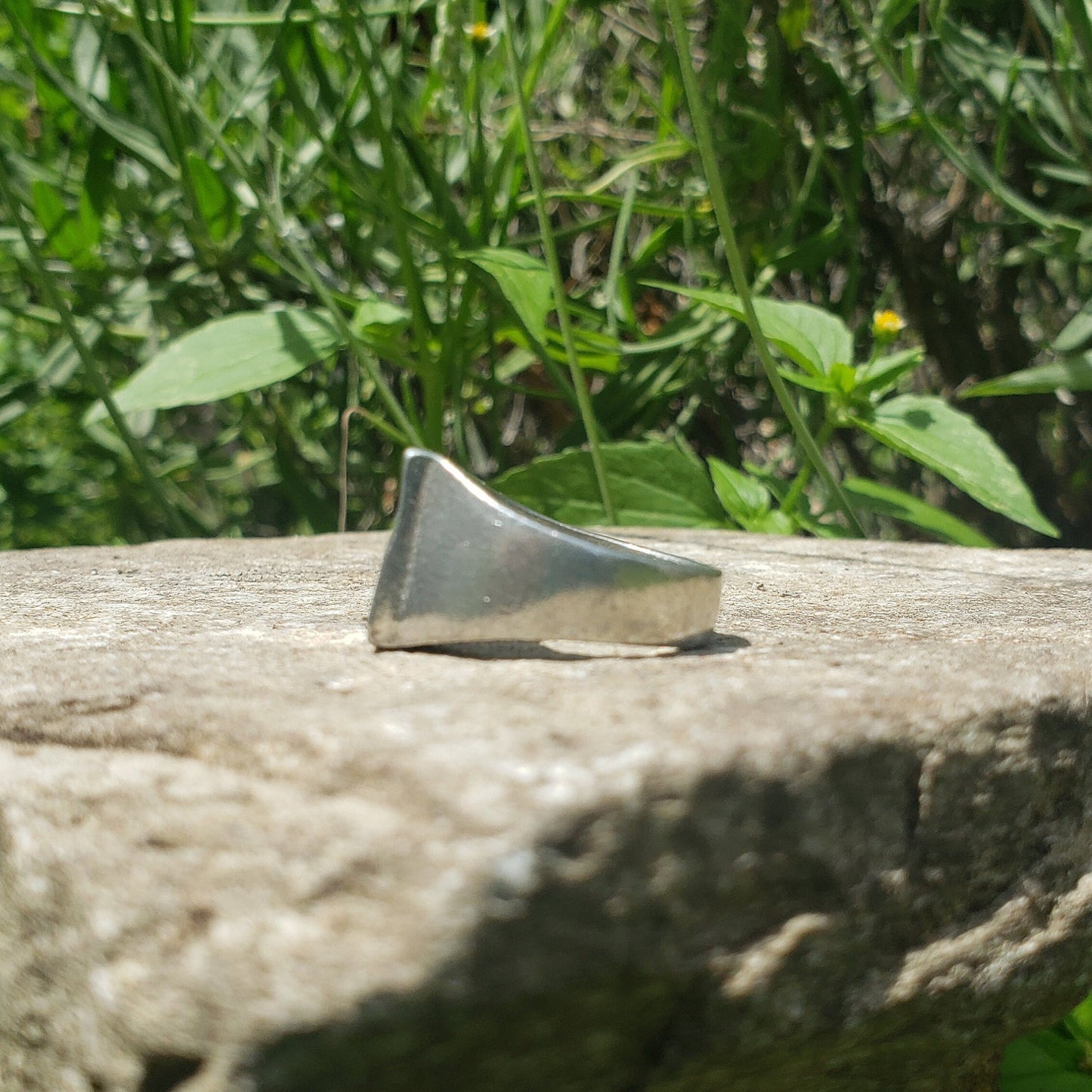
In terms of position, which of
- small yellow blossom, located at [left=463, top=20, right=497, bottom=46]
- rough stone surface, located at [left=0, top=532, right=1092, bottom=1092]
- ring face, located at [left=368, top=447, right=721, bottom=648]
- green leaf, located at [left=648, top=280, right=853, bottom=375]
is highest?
small yellow blossom, located at [left=463, top=20, right=497, bottom=46]

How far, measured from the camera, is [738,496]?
0.91 meters

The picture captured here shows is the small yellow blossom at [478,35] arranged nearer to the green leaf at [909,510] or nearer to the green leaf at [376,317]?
the green leaf at [376,317]

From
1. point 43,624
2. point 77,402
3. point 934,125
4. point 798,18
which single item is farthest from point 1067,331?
point 77,402

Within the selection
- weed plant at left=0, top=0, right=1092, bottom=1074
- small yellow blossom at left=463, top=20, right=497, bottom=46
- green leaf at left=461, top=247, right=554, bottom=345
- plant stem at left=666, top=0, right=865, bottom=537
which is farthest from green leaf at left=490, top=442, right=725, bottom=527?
small yellow blossom at left=463, top=20, right=497, bottom=46

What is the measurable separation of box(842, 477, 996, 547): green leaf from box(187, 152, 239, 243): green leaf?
614mm

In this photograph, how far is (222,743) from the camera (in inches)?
12.8

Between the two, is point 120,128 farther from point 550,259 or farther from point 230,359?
point 550,259

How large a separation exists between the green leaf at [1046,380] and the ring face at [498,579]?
0.41 m

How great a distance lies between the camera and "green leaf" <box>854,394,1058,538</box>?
73cm

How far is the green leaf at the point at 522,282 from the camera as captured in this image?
86cm

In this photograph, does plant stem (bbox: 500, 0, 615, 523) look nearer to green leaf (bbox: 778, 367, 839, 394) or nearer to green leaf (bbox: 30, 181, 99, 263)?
green leaf (bbox: 778, 367, 839, 394)

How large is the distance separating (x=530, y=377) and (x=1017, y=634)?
1044 mm

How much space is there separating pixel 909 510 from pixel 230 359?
1.74 ft

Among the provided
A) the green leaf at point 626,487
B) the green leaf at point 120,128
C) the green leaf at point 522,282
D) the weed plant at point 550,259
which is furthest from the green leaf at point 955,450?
the green leaf at point 120,128
